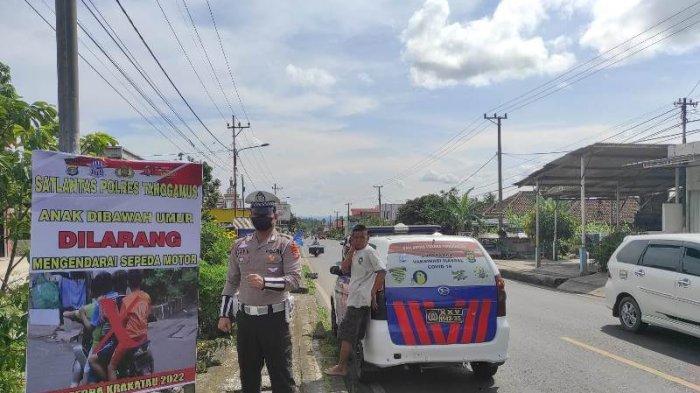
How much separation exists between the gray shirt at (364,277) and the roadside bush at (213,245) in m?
5.04

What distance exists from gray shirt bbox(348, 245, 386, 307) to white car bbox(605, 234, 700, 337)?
15.7 feet

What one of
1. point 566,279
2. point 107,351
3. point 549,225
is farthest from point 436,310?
point 549,225

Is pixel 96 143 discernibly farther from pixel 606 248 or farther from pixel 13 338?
pixel 606 248

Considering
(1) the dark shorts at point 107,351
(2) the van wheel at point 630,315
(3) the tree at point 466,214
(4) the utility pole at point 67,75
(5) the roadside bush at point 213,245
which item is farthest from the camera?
(3) the tree at point 466,214

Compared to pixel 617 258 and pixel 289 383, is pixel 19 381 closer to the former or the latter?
pixel 289 383

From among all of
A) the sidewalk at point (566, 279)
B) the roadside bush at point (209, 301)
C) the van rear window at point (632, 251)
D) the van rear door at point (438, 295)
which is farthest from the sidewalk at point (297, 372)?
Result: the sidewalk at point (566, 279)

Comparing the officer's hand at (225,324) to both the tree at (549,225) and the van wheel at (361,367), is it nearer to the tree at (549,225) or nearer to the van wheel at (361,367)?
the van wheel at (361,367)

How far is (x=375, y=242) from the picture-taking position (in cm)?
681

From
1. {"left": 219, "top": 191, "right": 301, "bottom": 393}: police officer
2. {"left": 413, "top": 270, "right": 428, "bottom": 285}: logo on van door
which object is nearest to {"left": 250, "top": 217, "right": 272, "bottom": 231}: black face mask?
{"left": 219, "top": 191, "right": 301, "bottom": 393}: police officer

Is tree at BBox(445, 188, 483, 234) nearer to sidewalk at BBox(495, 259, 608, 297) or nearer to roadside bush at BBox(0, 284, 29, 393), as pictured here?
sidewalk at BBox(495, 259, 608, 297)

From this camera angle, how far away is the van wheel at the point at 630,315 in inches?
359

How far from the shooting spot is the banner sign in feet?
12.1

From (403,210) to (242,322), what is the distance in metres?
61.6

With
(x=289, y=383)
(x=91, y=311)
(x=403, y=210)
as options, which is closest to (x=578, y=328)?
(x=289, y=383)
